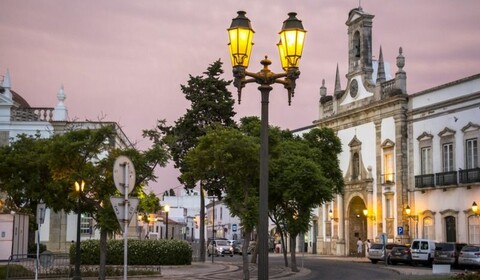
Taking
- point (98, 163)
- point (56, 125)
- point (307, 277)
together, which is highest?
point (56, 125)

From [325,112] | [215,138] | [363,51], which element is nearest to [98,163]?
[215,138]

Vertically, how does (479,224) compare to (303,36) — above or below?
below

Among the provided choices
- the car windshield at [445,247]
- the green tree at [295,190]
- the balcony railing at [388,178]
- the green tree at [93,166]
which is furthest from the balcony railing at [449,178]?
the green tree at [93,166]

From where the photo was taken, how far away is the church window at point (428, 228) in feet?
161

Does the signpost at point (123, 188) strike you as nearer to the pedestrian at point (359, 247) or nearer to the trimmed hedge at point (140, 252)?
the trimmed hedge at point (140, 252)

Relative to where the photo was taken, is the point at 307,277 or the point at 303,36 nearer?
the point at 303,36

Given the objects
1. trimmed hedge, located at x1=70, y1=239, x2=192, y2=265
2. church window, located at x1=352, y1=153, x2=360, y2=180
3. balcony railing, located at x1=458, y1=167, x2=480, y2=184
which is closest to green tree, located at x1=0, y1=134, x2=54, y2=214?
trimmed hedge, located at x1=70, y1=239, x2=192, y2=265

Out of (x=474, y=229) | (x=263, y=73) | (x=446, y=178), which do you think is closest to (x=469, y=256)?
(x=474, y=229)

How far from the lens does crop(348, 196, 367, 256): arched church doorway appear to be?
192 ft

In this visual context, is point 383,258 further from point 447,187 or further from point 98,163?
point 98,163

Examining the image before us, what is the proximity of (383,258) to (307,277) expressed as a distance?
14.5 metres

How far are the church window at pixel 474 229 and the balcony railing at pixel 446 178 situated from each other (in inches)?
100

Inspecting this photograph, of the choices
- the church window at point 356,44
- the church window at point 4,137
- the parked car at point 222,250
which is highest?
the church window at point 356,44

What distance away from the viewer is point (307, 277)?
3244 cm
